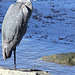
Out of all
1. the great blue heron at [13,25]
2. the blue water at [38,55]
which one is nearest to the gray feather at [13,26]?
the great blue heron at [13,25]

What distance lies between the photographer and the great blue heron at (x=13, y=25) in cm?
744

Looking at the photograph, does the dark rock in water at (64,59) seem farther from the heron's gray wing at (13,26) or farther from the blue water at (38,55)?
the heron's gray wing at (13,26)

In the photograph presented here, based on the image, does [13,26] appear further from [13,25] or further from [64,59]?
[64,59]

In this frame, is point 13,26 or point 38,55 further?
point 38,55

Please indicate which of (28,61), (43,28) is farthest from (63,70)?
(43,28)

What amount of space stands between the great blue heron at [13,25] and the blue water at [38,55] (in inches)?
125

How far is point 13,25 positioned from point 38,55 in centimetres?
545

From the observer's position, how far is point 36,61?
1189 centimetres

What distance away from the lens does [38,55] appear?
1279cm

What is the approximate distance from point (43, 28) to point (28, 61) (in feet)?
29.8

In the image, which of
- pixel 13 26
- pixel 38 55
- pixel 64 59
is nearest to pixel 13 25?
pixel 13 26

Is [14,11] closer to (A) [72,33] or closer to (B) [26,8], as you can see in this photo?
(B) [26,8]

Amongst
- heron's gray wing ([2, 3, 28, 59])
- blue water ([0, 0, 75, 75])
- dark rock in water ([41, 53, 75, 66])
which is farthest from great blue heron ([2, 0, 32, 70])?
dark rock in water ([41, 53, 75, 66])

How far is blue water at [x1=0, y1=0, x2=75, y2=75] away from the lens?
1102 cm
